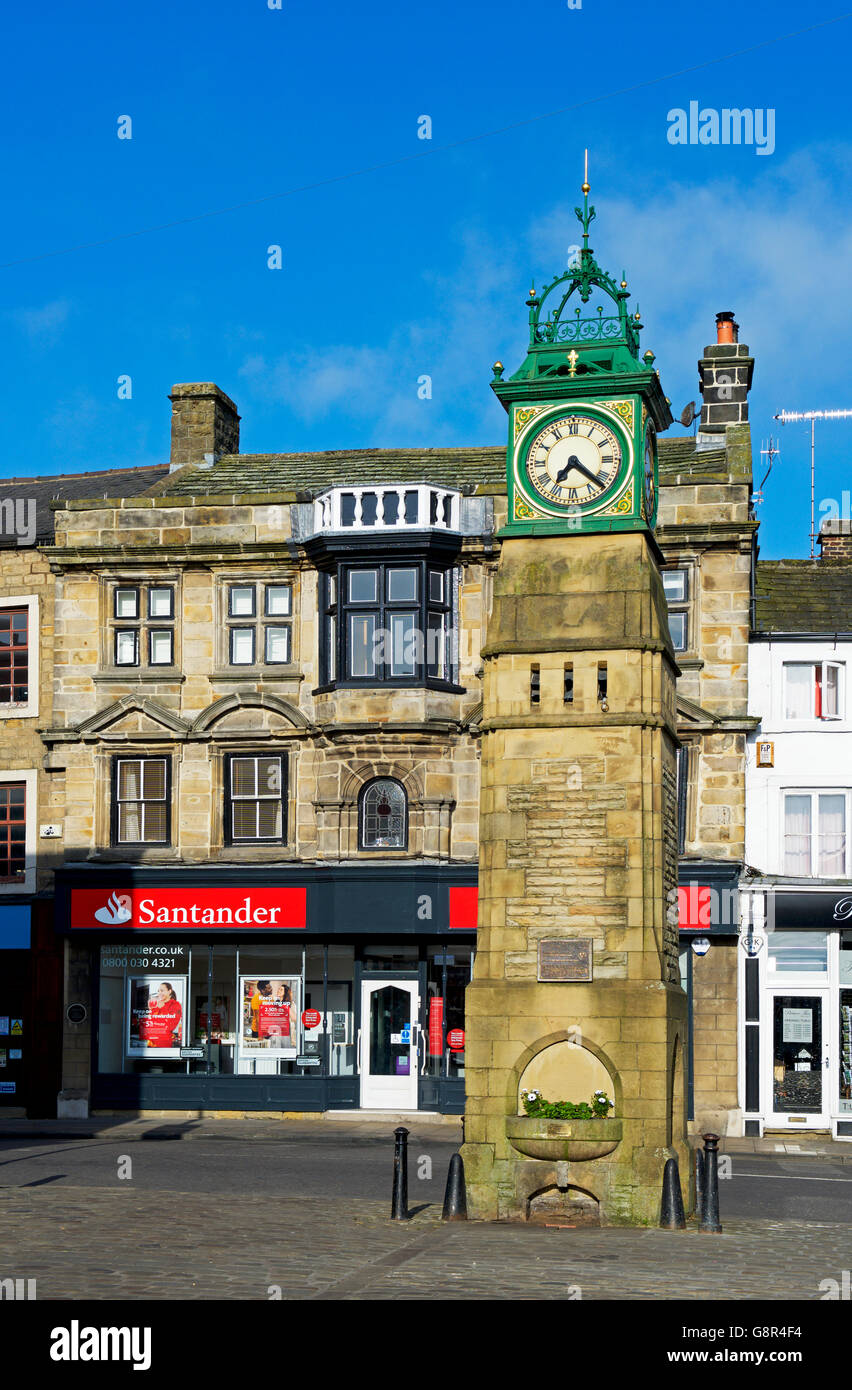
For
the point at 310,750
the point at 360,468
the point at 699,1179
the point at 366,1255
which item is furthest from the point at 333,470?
the point at 366,1255

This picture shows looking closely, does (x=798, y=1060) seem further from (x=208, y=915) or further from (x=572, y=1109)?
(x=572, y=1109)

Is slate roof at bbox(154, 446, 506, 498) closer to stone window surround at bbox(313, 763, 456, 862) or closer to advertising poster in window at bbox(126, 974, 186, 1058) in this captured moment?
stone window surround at bbox(313, 763, 456, 862)

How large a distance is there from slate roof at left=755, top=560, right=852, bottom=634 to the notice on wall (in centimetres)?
678

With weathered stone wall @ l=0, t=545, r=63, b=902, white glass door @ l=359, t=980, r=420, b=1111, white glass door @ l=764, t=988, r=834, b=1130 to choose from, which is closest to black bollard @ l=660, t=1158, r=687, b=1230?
white glass door @ l=764, t=988, r=834, b=1130

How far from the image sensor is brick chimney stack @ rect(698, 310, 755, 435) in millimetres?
32625

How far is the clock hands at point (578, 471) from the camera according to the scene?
59.2ft

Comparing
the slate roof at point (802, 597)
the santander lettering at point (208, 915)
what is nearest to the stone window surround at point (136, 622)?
the santander lettering at point (208, 915)

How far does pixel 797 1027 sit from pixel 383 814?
8097 millimetres

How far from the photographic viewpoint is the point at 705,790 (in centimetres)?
3023

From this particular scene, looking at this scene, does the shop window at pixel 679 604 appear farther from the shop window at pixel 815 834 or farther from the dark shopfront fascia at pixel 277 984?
the dark shopfront fascia at pixel 277 984

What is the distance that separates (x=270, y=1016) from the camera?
31.3m

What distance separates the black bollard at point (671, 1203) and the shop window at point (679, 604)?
15.2m
